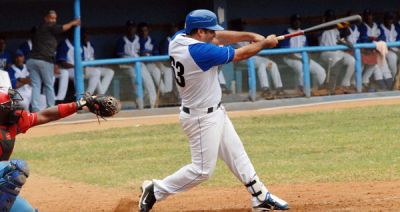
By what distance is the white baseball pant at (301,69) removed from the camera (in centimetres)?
1689

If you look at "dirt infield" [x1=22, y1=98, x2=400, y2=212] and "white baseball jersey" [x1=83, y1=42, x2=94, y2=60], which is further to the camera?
"white baseball jersey" [x1=83, y1=42, x2=94, y2=60]

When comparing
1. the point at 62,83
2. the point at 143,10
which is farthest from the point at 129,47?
the point at 62,83

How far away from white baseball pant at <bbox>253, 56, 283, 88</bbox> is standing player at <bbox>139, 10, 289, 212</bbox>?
9087mm

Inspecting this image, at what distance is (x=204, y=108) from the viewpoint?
7.44 meters

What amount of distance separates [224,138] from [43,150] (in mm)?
5565

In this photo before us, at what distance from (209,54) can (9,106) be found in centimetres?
171

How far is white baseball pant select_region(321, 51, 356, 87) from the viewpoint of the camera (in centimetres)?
1708

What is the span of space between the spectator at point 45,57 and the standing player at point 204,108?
805 cm

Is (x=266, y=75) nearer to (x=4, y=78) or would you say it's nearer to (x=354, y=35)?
(x=354, y=35)

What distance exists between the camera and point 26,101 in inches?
615

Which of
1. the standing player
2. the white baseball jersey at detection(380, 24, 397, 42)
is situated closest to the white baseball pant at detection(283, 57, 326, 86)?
the white baseball jersey at detection(380, 24, 397, 42)

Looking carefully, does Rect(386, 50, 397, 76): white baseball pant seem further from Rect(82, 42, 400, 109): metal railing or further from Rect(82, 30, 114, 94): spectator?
Rect(82, 30, 114, 94): spectator

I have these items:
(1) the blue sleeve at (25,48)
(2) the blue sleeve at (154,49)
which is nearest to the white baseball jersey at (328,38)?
(2) the blue sleeve at (154,49)

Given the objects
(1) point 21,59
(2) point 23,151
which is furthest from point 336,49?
(2) point 23,151
